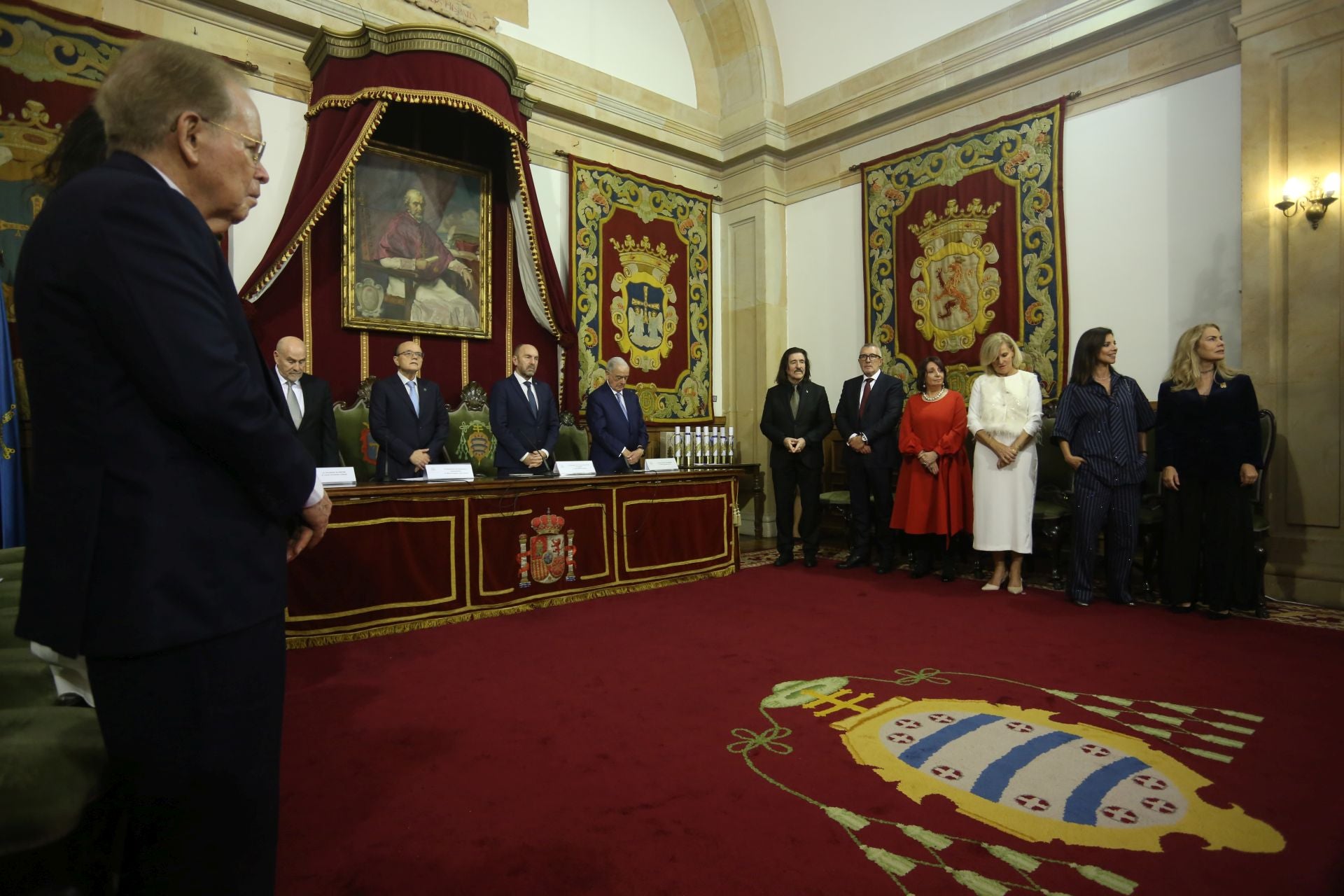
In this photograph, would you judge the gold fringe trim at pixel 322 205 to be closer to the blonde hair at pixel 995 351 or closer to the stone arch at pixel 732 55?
the stone arch at pixel 732 55

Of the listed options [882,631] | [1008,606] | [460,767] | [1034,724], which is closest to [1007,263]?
[1008,606]

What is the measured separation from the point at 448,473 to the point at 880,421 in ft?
9.96

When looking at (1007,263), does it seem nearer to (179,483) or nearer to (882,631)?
(882,631)

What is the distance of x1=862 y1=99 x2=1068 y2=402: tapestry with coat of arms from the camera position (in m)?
5.64

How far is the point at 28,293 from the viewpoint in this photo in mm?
960

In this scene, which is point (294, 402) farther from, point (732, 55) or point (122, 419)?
point (732, 55)

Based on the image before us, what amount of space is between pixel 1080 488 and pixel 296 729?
4182mm

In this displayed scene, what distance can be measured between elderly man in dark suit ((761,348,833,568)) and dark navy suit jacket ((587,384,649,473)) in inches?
40.5

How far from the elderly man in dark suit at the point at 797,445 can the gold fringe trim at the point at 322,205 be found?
129 inches

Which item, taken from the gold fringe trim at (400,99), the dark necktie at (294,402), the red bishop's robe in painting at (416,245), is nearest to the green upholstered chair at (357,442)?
the dark necktie at (294,402)

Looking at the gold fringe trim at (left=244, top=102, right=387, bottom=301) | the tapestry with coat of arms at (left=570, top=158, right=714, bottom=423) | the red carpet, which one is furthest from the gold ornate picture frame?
the red carpet

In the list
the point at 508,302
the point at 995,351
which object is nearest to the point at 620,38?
the point at 508,302

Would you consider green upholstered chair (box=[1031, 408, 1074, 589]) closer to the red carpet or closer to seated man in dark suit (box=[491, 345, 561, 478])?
the red carpet

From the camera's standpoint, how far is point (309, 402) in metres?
4.60
